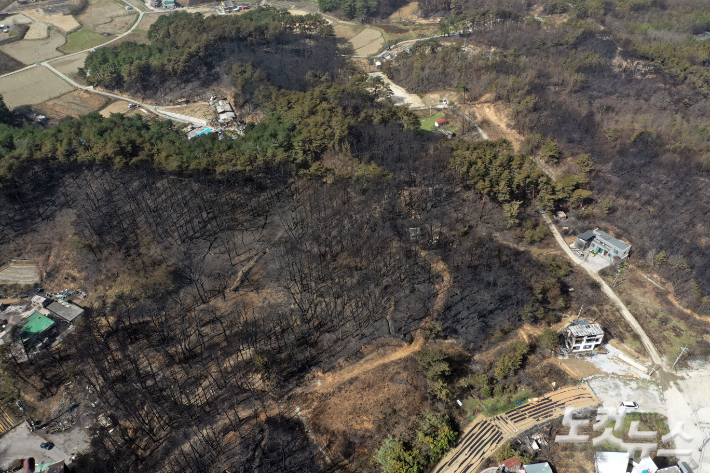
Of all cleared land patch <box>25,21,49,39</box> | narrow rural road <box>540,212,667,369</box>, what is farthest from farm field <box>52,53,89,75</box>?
narrow rural road <box>540,212,667,369</box>

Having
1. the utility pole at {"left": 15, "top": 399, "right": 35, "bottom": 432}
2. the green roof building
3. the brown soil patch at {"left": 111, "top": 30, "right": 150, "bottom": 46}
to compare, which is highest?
the brown soil patch at {"left": 111, "top": 30, "right": 150, "bottom": 46}

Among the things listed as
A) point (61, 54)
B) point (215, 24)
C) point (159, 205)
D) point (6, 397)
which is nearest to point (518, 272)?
A: point (159, 205)

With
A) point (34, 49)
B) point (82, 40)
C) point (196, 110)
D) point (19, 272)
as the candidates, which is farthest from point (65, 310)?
point (82, 40)

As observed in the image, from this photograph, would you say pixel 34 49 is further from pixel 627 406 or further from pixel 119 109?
pixel 627 406

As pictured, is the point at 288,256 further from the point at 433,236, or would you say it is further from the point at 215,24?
the point at 215,24

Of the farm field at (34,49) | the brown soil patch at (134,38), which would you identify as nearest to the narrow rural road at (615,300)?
the brown soil patch at (134,38)

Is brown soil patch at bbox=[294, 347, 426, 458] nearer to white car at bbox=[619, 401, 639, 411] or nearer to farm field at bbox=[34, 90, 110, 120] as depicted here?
white car at bbox=[619, 401, 639, 411]
